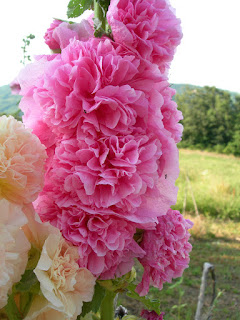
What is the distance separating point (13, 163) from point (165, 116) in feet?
0.98

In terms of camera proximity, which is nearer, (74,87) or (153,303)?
(74,87)

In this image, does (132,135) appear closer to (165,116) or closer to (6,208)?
(165,116)

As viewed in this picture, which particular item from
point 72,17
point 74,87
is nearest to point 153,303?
point 74,87

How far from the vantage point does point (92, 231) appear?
0.62m

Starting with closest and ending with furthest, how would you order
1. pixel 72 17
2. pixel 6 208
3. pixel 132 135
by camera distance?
1. pixel 6 208
2. pixel 132 135
3. pixel 72 17

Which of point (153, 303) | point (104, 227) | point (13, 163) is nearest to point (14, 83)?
point (13, 163)

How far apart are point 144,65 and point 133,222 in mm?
285

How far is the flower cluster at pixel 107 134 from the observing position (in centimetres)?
61

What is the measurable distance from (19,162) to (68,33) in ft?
0.90

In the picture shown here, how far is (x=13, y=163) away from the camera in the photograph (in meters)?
0.58

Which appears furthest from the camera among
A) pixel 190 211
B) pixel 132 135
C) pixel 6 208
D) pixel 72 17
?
pixel 190 211

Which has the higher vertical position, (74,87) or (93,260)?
(74,87)

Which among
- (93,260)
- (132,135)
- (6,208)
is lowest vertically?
(93,260)

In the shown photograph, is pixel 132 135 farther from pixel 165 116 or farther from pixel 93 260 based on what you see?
pixel 93 260
